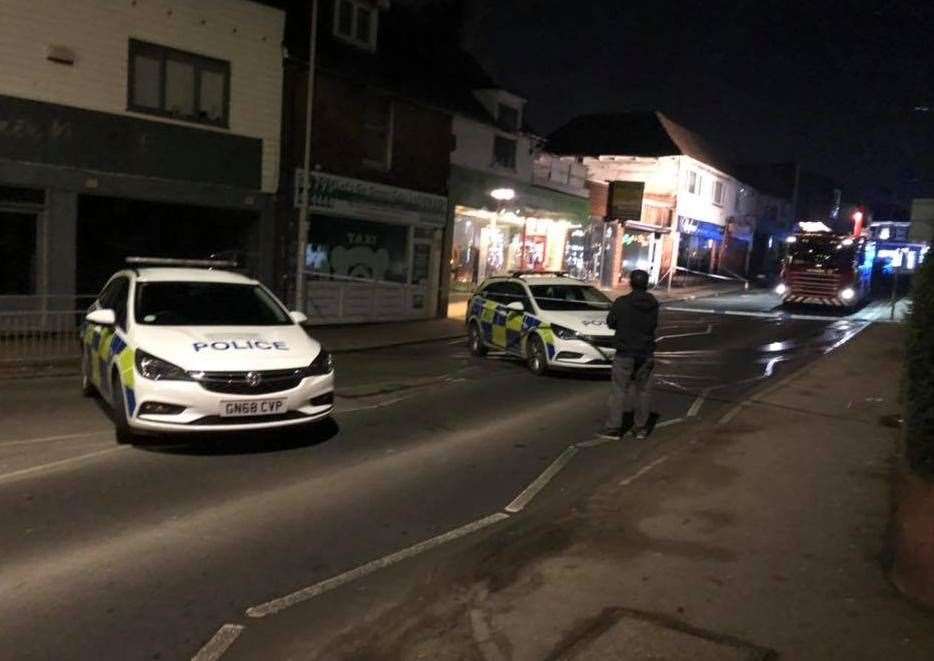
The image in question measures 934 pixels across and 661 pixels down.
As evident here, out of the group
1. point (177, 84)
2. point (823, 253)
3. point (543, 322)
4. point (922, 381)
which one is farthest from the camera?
point (823, 253)

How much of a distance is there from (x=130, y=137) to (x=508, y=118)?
45.6 ft

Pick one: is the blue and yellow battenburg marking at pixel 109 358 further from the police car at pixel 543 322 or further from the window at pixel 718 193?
the window at pixel 718 193

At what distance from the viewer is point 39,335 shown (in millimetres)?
12773

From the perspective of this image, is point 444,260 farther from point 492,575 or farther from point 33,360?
point 492,575

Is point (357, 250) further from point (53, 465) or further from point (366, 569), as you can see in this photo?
point (366, 569)

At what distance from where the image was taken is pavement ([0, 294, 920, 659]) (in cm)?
426

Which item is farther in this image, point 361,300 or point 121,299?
point 361,300

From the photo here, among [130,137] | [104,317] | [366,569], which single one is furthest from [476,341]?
[366,569]

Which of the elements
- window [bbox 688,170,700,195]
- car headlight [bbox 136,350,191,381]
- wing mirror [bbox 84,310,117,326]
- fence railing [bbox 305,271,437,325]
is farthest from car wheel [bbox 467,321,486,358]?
window [bbox 688,170,700,195]

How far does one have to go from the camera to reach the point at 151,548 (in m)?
5.35

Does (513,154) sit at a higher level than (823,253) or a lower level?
higher

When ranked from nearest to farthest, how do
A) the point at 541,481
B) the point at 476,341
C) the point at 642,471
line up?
the point at 642,471 → the point at 541,481 → the point at 476,341

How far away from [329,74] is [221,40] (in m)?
2.88

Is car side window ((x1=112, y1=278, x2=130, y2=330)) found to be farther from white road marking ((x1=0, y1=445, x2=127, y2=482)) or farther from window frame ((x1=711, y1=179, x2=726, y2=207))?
window frame ((x1=711, y1=179, x2=726, y2=207))
